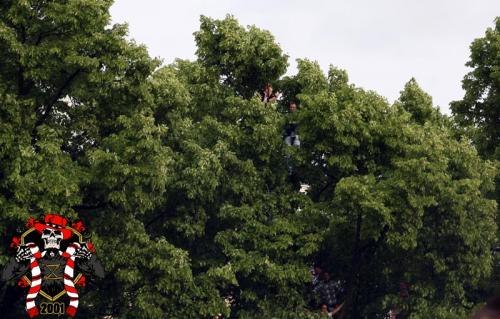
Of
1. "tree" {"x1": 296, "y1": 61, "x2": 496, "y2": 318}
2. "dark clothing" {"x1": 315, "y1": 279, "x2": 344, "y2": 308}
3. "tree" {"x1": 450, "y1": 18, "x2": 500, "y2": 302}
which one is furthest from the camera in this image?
"tree" {"x1": 450, "y1": 18, "x2": 500, "y2": 302}

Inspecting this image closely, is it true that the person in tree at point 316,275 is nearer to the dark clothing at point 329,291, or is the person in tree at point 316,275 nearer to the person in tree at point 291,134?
the dark clothing at point 329,291

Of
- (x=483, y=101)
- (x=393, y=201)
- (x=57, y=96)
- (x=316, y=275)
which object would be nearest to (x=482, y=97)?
(x=483, y=101)

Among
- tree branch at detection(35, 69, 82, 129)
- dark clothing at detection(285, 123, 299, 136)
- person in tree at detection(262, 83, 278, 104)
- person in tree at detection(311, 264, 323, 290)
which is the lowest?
person in tree at detection(311, 264, 323, 290)

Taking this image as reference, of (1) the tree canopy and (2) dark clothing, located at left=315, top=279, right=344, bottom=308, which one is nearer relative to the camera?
(1) the tree canopy

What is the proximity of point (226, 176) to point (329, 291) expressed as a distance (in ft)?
17.7

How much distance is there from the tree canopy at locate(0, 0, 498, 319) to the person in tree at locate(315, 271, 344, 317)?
1.57 ft

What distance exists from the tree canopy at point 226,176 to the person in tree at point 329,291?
1.57 ft

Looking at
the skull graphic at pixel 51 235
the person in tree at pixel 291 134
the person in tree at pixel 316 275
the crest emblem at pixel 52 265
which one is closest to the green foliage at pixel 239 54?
the person in tree at pixel 291 134

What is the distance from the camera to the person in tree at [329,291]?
2880cm

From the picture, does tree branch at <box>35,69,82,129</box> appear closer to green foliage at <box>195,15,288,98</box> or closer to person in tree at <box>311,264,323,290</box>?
green foliage at <box>195,15,288,98</box>

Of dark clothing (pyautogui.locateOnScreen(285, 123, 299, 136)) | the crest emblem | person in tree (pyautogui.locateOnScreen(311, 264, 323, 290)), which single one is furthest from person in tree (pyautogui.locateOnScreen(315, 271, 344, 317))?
the crest emblem

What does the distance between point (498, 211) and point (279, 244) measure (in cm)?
888

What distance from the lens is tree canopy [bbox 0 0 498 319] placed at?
23.8 m

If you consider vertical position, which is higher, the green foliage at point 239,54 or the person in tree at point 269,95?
the green foliage at point 239,54
